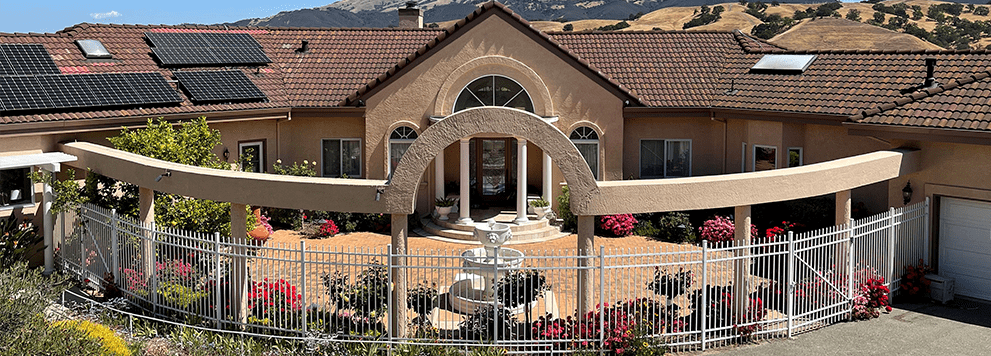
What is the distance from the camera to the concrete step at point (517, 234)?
22297 millimetres

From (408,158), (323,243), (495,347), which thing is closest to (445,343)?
(495,347)

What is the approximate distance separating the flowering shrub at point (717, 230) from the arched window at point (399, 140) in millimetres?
8188

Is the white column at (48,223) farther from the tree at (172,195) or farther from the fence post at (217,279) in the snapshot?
the fence post at (217,279)

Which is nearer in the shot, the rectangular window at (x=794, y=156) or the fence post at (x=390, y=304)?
the fence post at (x=390, y=304)

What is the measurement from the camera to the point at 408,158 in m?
13.3

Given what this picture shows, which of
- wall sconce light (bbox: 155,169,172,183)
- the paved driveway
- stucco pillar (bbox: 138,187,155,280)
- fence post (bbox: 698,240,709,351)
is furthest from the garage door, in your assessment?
stucco pillar (bbox: 138,187,155,280)

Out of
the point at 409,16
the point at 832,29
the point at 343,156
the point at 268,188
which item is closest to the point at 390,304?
the point at 268,188

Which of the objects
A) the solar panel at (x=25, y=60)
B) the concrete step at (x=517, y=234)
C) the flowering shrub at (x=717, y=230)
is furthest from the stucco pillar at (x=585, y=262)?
the solar panel at (x=25, y=60)

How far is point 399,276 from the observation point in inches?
531

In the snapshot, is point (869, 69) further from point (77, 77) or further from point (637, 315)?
point (77, 77)

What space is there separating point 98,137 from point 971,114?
18.5 meters

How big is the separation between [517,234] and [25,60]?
12537 millimetres

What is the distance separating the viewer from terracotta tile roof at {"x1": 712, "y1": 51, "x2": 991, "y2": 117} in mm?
20031

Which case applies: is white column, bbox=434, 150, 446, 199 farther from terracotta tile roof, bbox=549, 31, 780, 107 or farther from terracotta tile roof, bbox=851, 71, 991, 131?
terracotta tile roof, bbox=851, 71, 991, 131
